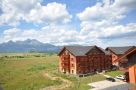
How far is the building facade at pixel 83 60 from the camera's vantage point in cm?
6581

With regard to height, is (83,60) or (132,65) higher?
(83,60)

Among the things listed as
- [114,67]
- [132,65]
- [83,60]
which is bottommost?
[114,67]

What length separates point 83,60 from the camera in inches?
2611

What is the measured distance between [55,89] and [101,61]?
2733cm

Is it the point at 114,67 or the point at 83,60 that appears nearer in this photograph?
the point at 83,60

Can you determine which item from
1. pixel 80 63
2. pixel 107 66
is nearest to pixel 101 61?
pixel 107 66

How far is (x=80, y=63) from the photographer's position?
6588 cm

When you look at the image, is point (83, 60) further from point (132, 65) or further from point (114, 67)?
point (132, 65)

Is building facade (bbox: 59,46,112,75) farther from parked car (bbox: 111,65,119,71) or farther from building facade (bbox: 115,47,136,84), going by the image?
building facade (bbox: 115,47,136,84)

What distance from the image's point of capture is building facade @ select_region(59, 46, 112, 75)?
65.8m

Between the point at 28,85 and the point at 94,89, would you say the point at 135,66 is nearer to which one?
the point at 94,89

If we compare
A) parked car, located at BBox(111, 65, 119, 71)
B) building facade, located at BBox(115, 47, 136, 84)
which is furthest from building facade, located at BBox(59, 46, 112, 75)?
building facade, located at BBox(115, 47, 136, 84)

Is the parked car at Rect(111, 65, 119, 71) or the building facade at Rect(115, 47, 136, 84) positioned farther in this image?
the parked car at Rect(111, 65, 119, 71)

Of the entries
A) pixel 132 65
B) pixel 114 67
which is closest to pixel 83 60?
pixel 114 67
